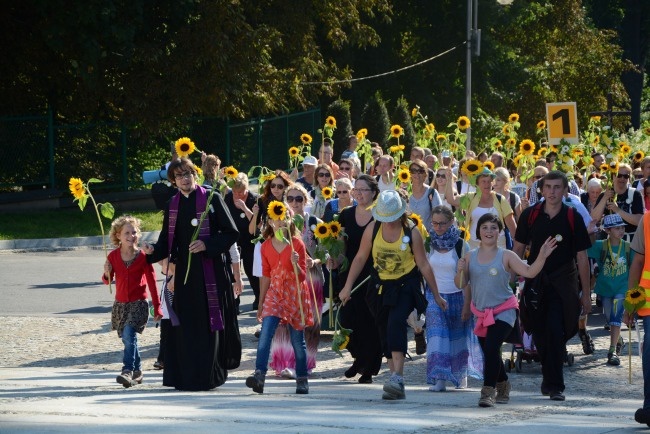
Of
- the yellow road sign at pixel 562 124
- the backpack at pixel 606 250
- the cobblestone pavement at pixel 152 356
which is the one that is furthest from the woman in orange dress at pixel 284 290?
the yellow road sign at pixel 562 124

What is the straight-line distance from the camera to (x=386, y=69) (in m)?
48.9


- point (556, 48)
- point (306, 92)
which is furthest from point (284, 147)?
point (556, 48)

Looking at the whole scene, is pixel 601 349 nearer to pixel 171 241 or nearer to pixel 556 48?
pixel 171 241

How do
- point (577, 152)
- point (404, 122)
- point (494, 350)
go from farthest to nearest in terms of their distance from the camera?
point (404, 122), point (577, 152), point (494, 350)

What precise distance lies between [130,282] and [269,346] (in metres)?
1.30

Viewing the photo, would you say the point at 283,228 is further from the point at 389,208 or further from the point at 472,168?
the point at 472,168

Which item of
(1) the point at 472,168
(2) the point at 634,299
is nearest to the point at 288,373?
(1) the point at 472,168

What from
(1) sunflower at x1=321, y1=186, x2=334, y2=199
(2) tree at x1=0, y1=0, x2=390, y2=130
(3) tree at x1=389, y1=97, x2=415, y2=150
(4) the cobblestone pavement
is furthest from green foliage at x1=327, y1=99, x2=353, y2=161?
(1) sunflower at x1=321, y1=186, x2=334, y2=199

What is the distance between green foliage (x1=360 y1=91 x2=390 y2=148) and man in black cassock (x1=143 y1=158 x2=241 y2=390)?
3175cm

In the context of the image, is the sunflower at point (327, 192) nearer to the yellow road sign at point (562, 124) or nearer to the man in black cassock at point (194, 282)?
the man in black cassock at point (194, 282)

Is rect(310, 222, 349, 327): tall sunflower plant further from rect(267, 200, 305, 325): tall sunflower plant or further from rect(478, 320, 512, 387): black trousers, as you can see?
rect(478, 320, 512, 387): black trousers

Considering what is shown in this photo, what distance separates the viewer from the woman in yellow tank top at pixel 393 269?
34.0ft

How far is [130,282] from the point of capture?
11047 mm

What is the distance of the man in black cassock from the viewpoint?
34.0ft
